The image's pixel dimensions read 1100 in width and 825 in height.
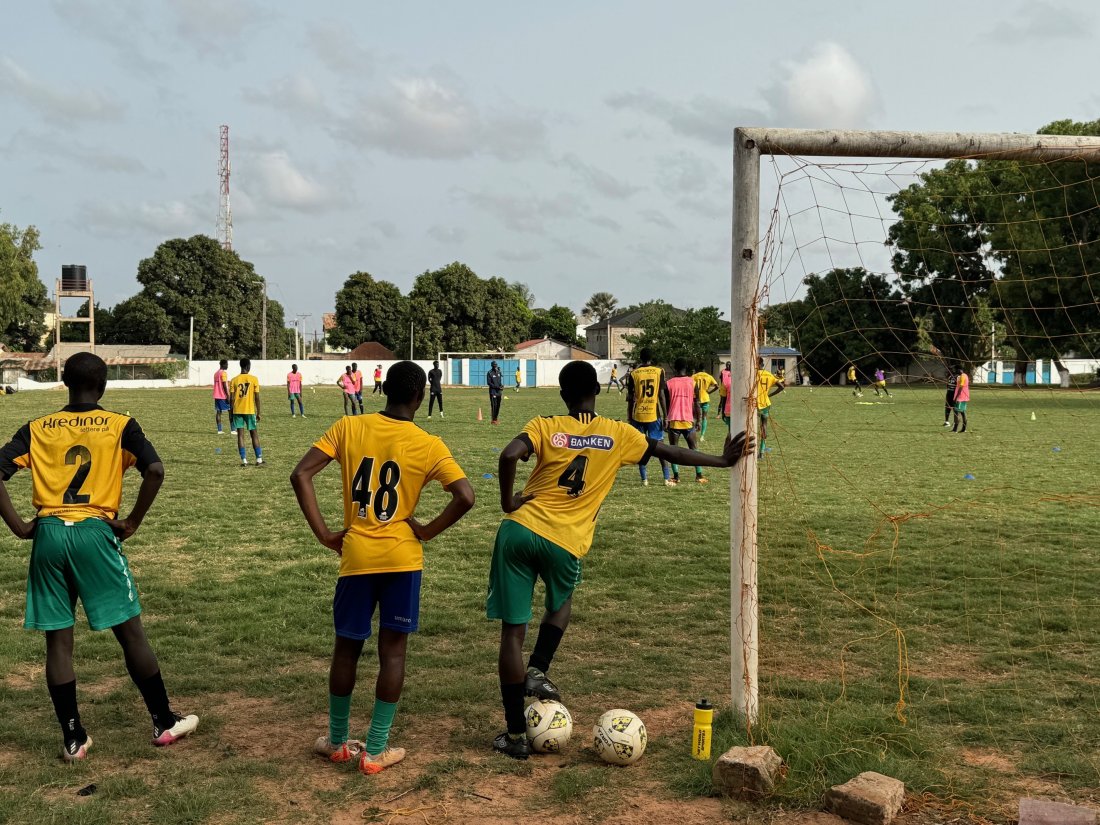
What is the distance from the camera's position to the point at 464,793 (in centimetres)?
418

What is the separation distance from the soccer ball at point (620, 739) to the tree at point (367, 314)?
3045 inches

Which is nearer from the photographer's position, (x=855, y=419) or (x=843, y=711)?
(x=843, y=711)

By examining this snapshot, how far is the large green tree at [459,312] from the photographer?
78125 millimetres

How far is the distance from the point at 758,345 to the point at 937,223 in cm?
215

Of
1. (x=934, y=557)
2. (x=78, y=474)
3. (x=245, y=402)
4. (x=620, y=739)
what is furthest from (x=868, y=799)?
(x=245, y=402)

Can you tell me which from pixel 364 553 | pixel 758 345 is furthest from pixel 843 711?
pixel 364 553

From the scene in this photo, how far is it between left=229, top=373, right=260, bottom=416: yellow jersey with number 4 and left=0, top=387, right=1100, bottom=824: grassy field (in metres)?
4.18

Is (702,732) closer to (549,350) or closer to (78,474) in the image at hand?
(78,474)

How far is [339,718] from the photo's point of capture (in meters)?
4.46

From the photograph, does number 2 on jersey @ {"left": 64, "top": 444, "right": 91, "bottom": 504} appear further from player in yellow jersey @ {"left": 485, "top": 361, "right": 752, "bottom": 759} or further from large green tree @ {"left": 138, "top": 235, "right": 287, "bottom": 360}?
large green tree @ {"left": 138, "top": 235, "right": 287, "bottom": 360}

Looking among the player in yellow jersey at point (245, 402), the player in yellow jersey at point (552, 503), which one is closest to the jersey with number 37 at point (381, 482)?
the player in yellow jersey at point (552, 503)

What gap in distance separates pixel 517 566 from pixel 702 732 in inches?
46.2

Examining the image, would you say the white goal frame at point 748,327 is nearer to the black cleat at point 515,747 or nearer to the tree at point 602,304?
the black cleat at point 515,747

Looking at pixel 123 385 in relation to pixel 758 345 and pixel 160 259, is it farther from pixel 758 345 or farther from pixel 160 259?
pixel 758 345
